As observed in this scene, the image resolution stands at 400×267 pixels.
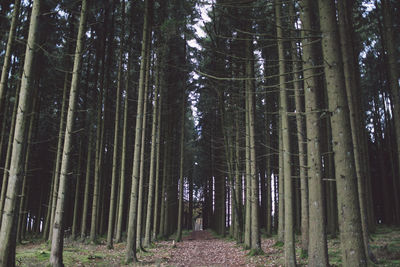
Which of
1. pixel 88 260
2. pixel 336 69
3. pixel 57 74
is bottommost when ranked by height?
pixel 88 260

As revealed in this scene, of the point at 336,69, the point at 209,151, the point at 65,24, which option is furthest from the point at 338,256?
the point at 209,151

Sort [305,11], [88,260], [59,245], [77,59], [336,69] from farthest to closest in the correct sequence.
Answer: [88,260], [77,59], [59,245], [305,11], [336,69]

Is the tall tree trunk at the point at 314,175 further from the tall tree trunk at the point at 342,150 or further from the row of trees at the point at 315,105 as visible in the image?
the tall tree trunk at the point at 342,150

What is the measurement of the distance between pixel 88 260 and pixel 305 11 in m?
10.8

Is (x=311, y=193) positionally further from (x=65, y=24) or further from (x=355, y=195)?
(x=65, y=24)

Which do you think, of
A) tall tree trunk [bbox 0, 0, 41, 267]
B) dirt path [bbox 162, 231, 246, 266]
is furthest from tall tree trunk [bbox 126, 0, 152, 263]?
tall tree trunk [bbox 0, 0, 41, 267]

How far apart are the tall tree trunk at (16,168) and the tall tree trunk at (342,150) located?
7.26m

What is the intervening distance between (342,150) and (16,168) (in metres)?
7.50

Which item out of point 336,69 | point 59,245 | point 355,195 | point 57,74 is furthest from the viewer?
point 57,74

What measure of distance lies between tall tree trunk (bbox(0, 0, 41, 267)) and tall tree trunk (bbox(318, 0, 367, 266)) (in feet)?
23.8

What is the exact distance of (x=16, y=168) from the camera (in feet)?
25.1

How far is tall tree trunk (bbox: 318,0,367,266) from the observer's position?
15.4 feet

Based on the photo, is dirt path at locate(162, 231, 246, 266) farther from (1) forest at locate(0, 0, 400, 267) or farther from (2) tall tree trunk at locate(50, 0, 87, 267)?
(2) tall tree trunk at locate(50, 0, 87, 267)

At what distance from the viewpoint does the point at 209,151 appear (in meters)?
30.9
